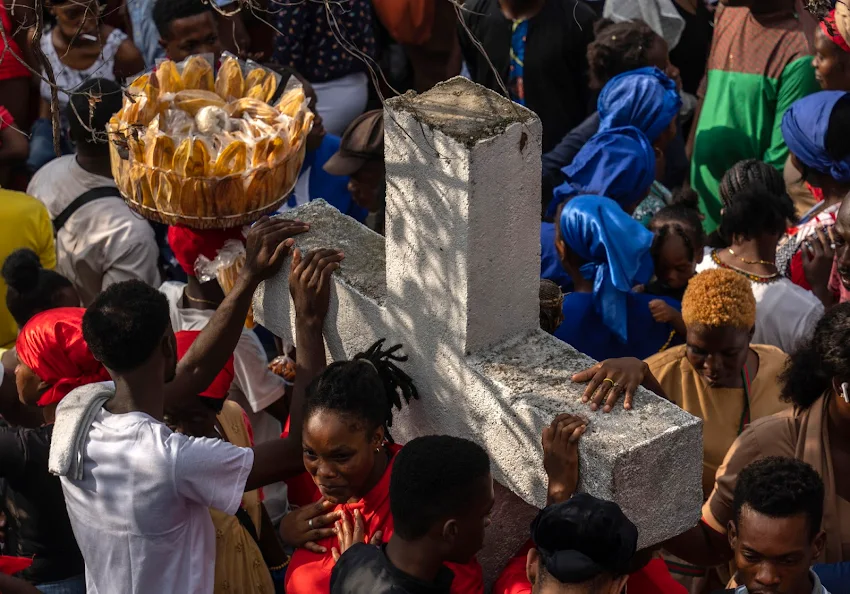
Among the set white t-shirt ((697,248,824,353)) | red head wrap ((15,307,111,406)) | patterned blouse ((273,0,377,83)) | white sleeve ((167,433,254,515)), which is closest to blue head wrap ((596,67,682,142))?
white t-shirt ((697,248,824,353))

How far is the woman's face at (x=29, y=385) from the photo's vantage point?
14.3 feet

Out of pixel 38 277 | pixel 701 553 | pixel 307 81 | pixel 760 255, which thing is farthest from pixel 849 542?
pixel 307 81

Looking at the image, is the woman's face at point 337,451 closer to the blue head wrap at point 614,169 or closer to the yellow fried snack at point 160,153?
the yellow fried snack at point 160,153

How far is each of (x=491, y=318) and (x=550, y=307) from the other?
3.25ft

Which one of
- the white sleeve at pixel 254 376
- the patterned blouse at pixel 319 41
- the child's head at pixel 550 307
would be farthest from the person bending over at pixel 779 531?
the patterned blouse at pixel 319 41

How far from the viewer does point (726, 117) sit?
7.25 meters

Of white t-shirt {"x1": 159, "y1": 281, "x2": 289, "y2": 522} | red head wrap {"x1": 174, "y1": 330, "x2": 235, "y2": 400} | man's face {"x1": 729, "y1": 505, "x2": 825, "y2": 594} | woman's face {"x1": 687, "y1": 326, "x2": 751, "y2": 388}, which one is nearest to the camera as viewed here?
man's face {"x1": 729, "y1": 505, "x2": 825, "y2": 594}

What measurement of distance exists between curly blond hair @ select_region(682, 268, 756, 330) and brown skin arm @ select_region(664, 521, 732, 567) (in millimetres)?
854

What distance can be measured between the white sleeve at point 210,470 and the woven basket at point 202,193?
1170 mm

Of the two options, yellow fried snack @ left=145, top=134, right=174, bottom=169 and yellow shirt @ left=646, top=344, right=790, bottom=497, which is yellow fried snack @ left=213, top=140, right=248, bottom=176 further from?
yellow shirt @ left=646, top=344, right=790, bottom=497

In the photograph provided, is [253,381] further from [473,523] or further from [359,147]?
[473,523]

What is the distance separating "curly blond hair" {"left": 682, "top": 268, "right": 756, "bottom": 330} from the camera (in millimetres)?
4508

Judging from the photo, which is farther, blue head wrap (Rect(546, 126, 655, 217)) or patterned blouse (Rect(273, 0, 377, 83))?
patterned blouse (Rect(273, 0, 377, 83))

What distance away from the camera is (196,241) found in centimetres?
506
